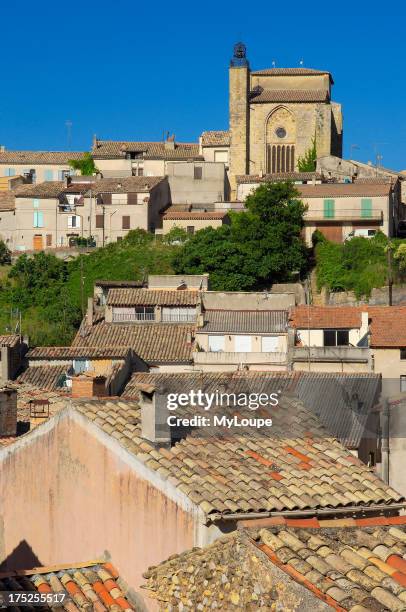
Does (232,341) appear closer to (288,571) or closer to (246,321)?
(246,321)

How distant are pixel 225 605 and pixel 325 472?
106 inches

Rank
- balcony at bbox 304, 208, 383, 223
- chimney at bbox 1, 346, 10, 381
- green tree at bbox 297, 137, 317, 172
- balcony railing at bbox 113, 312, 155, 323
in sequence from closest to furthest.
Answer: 1. chimney at bbox 1, 346, 10, 381
2. balcony railing at bbox 113, 312, 155, 323
3. balcony at bbox 304, 208, 383, 223
4. green tree at bbox 297, 137, 317, 172

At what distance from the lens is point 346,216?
60156mm

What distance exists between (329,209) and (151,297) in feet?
55.3

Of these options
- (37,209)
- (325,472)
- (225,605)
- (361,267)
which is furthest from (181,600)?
(37,209)

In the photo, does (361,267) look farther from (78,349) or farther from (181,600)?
(181,600)

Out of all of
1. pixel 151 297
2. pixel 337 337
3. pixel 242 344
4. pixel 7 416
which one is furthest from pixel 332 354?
pixel 7 416

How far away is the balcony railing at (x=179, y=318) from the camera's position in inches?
1800

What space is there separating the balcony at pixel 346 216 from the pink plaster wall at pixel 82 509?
153ft

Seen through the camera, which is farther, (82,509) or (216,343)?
(216,343)

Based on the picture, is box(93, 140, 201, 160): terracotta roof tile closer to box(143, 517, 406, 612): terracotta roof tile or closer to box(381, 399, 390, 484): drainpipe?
box(381, 399, 390, 484): drainpipe

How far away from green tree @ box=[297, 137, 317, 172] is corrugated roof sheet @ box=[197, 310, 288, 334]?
29012 mm

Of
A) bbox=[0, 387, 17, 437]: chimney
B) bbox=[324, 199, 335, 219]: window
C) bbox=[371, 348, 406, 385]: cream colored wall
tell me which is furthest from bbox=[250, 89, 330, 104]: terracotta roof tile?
bbox=[0, 387, 17, 437]: chimney

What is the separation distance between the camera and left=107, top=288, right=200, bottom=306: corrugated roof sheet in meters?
45.8
